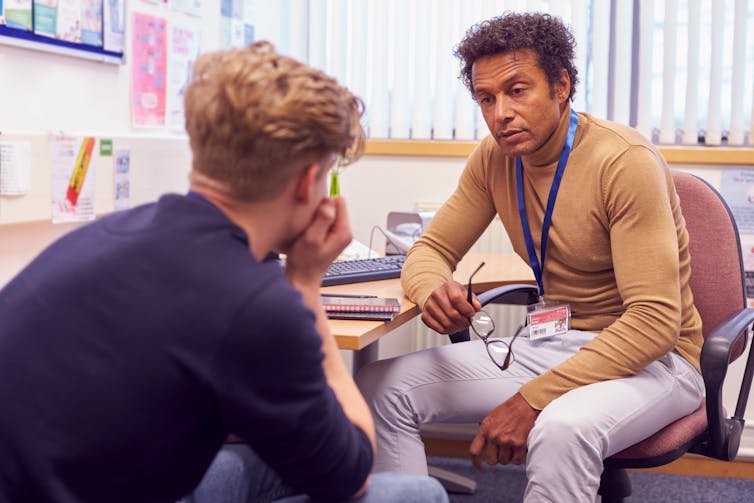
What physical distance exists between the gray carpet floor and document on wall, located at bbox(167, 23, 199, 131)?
134 cm

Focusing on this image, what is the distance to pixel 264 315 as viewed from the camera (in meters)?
0.88

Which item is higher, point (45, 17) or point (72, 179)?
point (45, 17)

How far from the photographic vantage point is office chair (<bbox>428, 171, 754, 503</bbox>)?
1.68m

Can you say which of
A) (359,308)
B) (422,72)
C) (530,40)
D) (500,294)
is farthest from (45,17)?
(422,72)

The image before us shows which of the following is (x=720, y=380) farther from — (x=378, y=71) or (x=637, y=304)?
(x=378, y=71)

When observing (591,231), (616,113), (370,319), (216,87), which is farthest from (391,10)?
(216,87)

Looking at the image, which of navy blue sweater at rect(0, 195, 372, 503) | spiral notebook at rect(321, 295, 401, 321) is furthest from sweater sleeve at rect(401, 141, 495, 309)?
navy blue sweater at rect(0, 195, 372, 503)

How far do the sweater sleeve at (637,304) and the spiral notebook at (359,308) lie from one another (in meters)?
0.29

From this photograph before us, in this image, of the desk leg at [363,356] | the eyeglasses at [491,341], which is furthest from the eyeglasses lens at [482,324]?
the desk leg at [363,356]

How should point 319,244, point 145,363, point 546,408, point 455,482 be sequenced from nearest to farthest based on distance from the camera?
point 145,363
point 319,244
point 546,408
point 455,482

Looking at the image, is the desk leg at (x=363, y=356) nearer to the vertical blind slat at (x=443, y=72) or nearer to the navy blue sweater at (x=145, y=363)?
the vertical blind slat at (x=443, y=72)

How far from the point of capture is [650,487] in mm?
2703

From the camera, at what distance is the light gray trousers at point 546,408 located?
5.08ft

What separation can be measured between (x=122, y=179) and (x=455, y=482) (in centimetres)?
132
